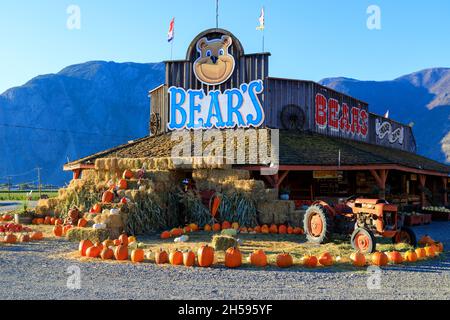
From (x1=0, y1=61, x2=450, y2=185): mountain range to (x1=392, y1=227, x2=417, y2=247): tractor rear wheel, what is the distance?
98.9m

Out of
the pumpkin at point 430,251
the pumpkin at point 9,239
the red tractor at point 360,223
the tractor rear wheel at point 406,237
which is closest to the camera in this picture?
the pumpkin at point 430,251

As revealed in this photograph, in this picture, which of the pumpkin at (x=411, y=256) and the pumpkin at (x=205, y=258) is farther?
the pumpkin at (x=411, y=256)

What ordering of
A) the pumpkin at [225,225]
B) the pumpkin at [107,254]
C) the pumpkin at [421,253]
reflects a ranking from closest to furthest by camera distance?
the pumpkin at [107,254]
the pumpkin at [421,253]
the pumpkin at [225,225]

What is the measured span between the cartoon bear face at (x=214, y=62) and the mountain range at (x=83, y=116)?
8606 cm

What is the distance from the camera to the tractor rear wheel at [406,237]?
11406 millimetres

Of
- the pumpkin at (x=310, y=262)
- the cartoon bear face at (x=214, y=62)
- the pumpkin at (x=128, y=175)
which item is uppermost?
the cartoon bear face at (x=214, y=62)

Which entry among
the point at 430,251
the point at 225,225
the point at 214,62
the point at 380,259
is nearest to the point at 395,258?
the point at 380,259

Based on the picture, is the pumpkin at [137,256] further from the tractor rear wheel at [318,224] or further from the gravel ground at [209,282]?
the tractor rear wheel at [318,224]

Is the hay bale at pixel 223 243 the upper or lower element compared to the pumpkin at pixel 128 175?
lower

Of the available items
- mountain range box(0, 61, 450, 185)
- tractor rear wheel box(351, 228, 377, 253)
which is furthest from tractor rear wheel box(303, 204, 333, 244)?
mountain range box(0, 61, 450, 185)

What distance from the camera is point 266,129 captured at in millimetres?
21484

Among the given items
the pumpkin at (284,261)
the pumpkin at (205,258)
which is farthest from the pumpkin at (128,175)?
the pumpkin at (284,261)

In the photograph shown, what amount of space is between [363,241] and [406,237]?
1.55 m
